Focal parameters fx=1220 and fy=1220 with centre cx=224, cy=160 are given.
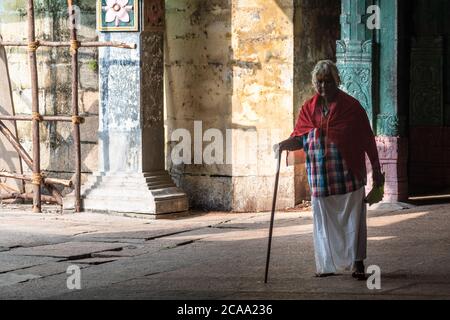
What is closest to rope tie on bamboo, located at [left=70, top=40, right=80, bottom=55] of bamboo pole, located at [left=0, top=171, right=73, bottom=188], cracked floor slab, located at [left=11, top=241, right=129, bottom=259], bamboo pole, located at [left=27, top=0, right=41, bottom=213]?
bamboo pole, located at [left=27, top=0, right=41, bottom=213]

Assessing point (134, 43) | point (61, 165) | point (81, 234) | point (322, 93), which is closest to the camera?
point (322, 93)

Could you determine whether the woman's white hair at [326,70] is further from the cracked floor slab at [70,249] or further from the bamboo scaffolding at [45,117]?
the bamboo scaffolding at [45,117]

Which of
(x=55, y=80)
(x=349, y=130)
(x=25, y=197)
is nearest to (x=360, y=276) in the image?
(x=349, y=130)

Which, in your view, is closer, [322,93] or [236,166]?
[322,93]

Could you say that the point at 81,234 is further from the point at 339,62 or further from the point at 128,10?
the point at 339,62

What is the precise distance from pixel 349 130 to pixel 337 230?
783mm

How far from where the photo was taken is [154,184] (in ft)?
45.9

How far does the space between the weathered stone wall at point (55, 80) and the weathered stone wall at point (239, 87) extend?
1.27m

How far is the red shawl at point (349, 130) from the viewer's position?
9453mm

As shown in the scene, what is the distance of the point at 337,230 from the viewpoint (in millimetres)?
9492

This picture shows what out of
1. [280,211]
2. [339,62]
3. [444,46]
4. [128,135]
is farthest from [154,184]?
[444,46]

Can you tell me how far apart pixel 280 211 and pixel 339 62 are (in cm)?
190

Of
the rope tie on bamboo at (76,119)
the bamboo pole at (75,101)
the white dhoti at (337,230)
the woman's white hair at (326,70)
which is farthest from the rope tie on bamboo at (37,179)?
the woman's white hair at (326,70)

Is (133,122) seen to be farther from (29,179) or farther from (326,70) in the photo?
(326,70)
